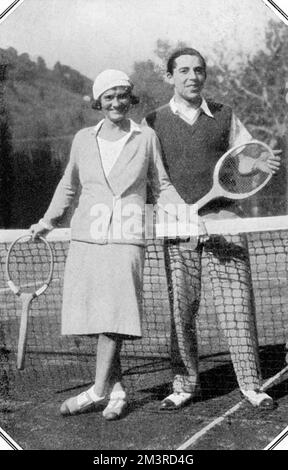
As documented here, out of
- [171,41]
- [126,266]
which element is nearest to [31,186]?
[126,266]

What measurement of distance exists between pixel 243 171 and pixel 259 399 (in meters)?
0.81

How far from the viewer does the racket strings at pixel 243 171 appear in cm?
261

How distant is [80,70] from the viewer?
264 centimetres

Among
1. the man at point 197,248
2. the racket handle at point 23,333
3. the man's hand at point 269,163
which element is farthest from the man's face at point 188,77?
the racket handle at point 23,333

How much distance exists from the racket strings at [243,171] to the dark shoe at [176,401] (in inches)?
30.2

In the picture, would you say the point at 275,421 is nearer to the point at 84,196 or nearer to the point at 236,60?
the point at 84,196

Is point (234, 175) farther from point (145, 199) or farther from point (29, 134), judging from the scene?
point (29, 134)

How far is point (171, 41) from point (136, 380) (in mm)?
1360

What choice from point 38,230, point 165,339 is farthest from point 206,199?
point 165,339

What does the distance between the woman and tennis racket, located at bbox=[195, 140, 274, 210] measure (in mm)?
149

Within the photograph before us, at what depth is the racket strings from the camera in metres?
2.61

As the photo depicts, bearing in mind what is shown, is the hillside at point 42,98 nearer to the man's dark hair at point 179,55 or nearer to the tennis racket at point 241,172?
the man's dark hair at point 179,55

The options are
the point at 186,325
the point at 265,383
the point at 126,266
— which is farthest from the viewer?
the point at 265,383

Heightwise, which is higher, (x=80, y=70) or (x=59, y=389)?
(x=80, y=70)
